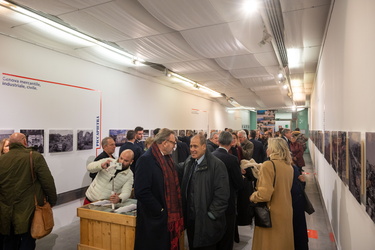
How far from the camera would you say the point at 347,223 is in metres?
2.59

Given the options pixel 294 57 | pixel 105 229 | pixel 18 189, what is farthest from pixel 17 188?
pixel 294 57

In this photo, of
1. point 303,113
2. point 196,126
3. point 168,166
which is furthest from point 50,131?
point 303,113

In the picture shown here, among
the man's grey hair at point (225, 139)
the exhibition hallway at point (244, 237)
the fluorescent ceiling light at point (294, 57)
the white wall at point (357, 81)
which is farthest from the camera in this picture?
the fluorescent ceiling light at point (294, 57)

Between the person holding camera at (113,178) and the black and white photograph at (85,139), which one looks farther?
the black and white photograph at (85,139)

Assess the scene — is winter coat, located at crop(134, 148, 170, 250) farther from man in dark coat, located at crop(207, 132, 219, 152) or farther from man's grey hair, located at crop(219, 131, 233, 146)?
man in dark coat, located at crop(207, 132, 219, 152)

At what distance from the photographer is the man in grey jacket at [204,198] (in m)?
2.50

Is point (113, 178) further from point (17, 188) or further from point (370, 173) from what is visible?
point (370, 173)

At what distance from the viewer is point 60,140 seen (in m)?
4.71

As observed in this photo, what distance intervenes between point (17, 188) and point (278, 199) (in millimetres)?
2981

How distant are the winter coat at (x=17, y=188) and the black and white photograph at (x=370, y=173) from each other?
3256 millimetres

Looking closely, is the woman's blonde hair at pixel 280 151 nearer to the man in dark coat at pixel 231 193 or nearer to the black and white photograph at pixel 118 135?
the man in dark coat at pixel 231 193

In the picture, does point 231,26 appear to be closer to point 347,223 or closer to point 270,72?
point 347,223

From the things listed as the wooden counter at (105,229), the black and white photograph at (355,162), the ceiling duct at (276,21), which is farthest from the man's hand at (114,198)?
the ceiling duct at (276,21)

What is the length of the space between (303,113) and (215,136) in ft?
57.1
